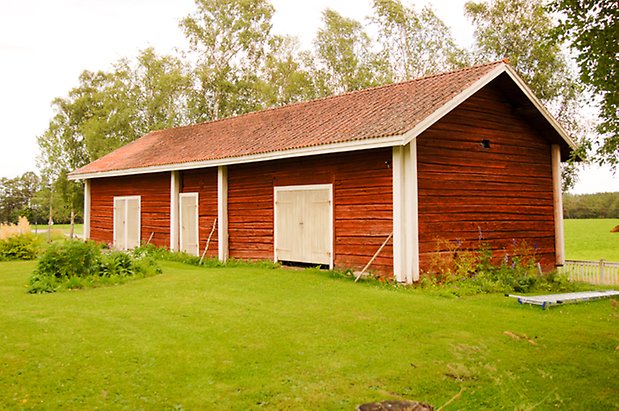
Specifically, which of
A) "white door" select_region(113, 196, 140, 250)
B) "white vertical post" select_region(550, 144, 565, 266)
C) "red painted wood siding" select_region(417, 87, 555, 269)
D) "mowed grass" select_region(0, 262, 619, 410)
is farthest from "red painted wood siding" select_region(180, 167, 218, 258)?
"white vertical post" select_region(550, 144, 565, 266)

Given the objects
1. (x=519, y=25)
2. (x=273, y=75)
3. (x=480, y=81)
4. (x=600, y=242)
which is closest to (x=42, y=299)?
(x=480, y=81)

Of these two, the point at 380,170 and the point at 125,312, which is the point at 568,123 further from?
the point at 125,312

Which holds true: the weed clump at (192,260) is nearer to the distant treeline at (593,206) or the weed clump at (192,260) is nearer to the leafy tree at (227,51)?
the leafy tree at (227,51)

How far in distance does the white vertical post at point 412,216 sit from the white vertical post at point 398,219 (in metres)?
0.12

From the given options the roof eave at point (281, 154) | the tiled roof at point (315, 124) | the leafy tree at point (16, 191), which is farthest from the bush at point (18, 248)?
the leafy tree at point (16, 191)

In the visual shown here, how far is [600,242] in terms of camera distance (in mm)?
31375

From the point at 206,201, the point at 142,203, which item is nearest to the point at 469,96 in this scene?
the point at 206,201

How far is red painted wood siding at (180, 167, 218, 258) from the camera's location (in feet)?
54.6

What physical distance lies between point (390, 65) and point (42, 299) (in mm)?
24319

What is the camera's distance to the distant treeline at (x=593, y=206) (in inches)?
1954

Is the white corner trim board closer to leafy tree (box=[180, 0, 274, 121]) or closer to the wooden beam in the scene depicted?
the wooden beam

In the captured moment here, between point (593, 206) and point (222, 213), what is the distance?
46004mm

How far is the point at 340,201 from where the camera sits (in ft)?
42.6

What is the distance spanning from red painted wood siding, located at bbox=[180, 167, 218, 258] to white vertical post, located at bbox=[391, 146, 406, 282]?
6.87 metres
